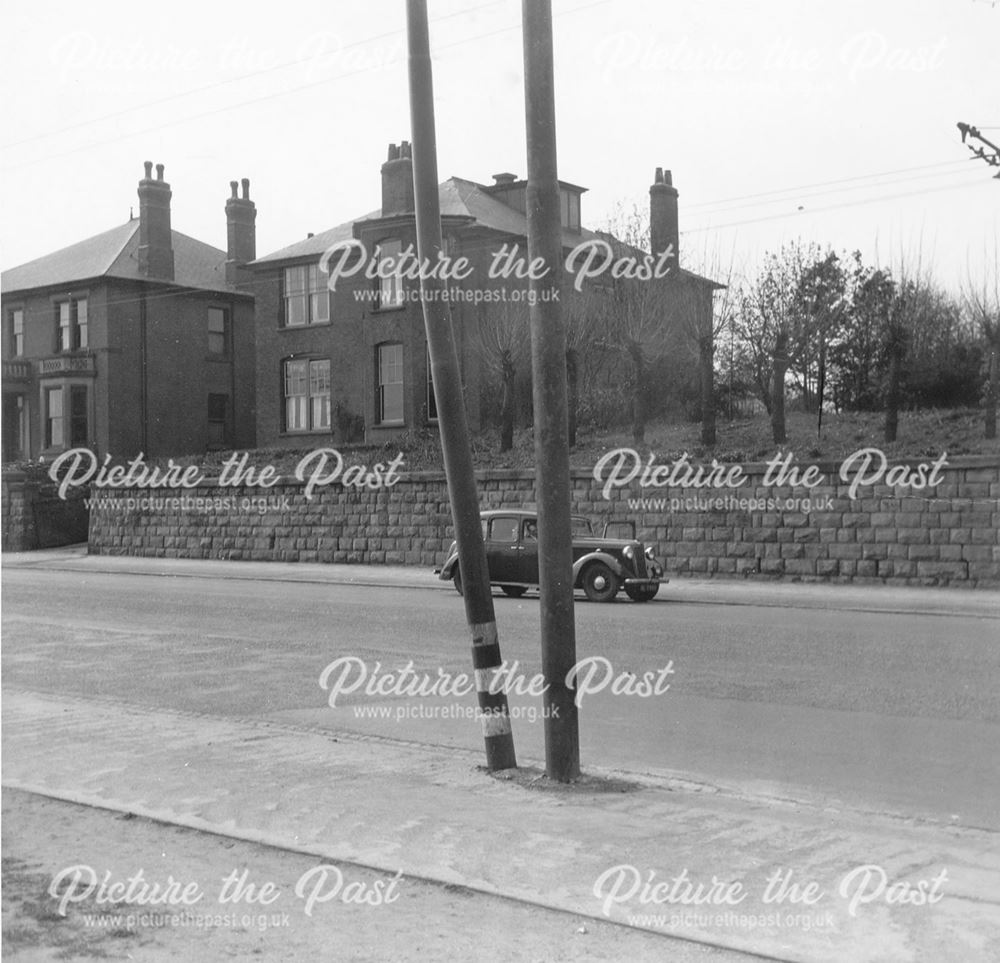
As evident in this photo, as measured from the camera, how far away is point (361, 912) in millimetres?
5195

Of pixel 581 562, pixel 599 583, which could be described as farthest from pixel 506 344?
pixel 599 583

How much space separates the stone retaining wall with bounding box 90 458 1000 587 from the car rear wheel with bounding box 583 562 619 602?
15.2 feet

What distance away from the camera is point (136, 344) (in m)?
43.8

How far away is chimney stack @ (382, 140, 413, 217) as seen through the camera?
121ft

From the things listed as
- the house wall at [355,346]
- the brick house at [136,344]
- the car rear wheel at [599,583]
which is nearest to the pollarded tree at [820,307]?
the house wall at [355,346]

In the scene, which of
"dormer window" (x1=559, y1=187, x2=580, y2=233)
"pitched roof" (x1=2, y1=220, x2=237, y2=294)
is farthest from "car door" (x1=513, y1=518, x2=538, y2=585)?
"pitched roof" (x1=2, y1=220, x2=237, y2=294)

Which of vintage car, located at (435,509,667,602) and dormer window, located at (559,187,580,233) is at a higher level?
dormer window, located at (559,187,580,233)

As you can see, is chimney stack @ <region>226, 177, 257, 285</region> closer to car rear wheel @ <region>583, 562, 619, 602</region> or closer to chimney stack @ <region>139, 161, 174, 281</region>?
chimney stack @ <region>139, 161, 174, 281</region>

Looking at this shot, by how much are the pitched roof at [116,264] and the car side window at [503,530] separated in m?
25.6

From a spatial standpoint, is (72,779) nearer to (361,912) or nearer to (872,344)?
(361,912)

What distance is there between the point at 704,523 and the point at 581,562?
4780 mm

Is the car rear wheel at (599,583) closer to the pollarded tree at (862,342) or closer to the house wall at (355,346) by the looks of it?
the pollarded tree at (862,342)

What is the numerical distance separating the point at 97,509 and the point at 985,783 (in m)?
31.7

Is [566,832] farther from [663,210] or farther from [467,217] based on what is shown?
[663,210]
